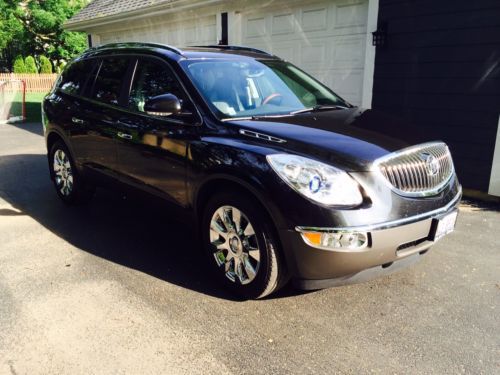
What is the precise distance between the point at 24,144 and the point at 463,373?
10.5m

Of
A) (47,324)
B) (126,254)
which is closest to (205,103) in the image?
(126,254)

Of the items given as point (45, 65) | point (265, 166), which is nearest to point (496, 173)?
point (265, 166)

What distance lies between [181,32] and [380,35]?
5.86 m

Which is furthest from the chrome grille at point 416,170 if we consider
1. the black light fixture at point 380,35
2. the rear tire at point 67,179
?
the black light fixture at point 380,35

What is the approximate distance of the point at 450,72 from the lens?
643cm

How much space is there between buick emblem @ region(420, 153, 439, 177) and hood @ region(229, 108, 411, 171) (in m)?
0.17

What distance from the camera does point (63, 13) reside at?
34438 mm

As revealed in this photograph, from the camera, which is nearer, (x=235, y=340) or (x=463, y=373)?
(x=463, y=373)

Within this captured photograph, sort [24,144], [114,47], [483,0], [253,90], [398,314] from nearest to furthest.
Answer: [398,314] < [253,90] < [114,47] < [483,0] < [24,144]

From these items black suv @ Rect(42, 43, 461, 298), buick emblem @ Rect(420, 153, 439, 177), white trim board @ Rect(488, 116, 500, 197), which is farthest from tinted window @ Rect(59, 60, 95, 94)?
white trim board @ Rect(488, 116, 500, 197)

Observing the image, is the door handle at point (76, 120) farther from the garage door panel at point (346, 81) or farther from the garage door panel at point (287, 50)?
the garage door panel at point (287, 50)

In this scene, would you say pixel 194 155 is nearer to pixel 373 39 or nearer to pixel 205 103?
pixel 205 103

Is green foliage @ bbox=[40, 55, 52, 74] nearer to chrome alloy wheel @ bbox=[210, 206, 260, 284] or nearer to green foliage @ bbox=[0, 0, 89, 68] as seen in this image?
green foliage @ bbox=[0, 0, 89, 68]

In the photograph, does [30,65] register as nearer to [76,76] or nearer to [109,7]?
[109,7]
